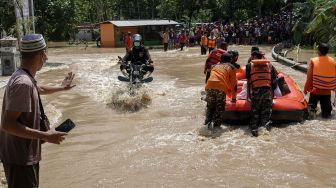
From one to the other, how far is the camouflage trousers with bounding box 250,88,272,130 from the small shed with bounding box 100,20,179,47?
1213 inches

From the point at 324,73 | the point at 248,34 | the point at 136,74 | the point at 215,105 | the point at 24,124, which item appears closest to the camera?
the point at 24,124

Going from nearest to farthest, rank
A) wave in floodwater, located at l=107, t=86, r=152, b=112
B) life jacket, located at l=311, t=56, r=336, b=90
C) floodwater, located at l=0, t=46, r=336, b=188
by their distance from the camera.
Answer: floodwater, located at l=0, t=46, r=336, b=188
life jacket, located at l=311, t=56, r=336, b=90
wave in floodwater, located at l=107, t=86, r=152, b=112

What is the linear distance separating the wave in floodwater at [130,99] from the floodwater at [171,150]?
24 millimetres

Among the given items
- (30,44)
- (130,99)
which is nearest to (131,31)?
(130,99)

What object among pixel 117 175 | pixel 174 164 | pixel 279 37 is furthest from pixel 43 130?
pixel 279 37

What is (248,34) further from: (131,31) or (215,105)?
(215,105)

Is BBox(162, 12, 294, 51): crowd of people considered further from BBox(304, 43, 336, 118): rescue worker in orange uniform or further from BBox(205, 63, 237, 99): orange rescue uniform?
BBox(205, 63, 237, 99): orange rescue uniform

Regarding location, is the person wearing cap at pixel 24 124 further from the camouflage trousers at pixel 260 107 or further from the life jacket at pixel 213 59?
the life jacket at pixel 213 59

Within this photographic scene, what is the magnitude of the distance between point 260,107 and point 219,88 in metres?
0.79

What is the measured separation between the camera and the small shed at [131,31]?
128ft

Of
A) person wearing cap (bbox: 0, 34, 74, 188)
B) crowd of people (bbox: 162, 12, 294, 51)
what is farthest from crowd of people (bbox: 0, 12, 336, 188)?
crowd of people (bbox: 162, 12, 294, 51)

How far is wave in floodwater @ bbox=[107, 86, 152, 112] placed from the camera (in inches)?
435

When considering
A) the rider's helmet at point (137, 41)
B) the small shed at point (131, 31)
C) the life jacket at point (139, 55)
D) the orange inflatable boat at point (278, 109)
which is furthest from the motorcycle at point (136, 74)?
the small shed at point (131, 31)

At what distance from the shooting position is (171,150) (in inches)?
299
